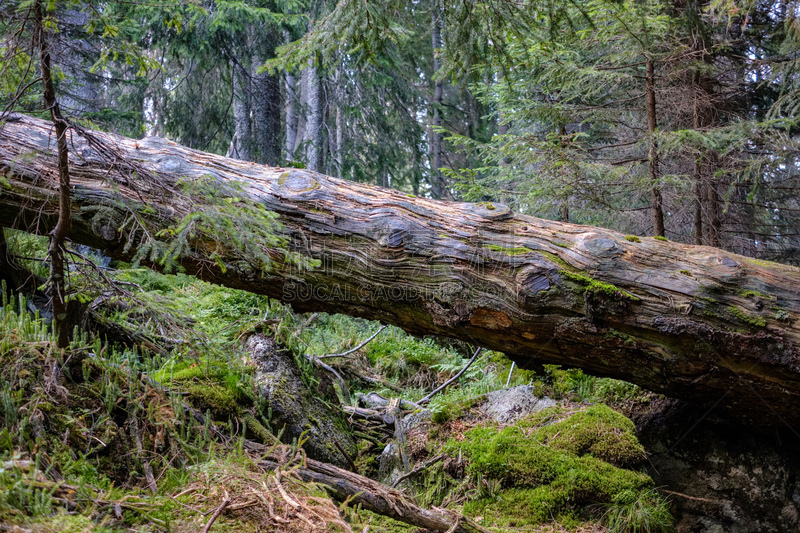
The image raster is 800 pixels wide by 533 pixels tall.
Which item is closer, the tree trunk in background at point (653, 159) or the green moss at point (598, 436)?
the green moss at point (598, 436)

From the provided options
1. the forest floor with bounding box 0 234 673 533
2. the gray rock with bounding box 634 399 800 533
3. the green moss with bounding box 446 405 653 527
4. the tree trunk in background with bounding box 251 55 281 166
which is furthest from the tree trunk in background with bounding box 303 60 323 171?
the gray rock with bounding box 634 399 800 533

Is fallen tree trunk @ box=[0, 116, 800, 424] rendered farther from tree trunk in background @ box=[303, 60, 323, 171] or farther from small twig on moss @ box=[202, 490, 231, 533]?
tree trunk in background @ box=[303, 60, 323, 171]

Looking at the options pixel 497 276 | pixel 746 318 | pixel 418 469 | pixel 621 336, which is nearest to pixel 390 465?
pixel 418 469

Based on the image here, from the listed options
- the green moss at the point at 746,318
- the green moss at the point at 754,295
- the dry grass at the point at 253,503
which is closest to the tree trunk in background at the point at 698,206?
the green moss at the point at 754,295

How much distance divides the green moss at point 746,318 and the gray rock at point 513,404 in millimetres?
1815

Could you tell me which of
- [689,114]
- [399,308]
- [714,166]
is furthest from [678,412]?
[689,114]

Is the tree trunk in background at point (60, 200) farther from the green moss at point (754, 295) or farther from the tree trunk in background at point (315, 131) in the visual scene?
the tree trunk in background at point (315, 131)

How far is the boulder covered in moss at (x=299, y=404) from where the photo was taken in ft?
13.0

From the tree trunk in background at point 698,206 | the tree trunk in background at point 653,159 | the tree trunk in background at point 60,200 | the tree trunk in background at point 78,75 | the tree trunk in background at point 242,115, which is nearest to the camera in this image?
the tree trunk in background at point 60,200

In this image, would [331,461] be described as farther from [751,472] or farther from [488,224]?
[751,472]

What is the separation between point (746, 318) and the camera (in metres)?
3.53

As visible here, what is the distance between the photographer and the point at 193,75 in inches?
478

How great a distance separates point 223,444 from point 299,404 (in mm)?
982

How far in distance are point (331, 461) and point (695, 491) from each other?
287 centimetres
